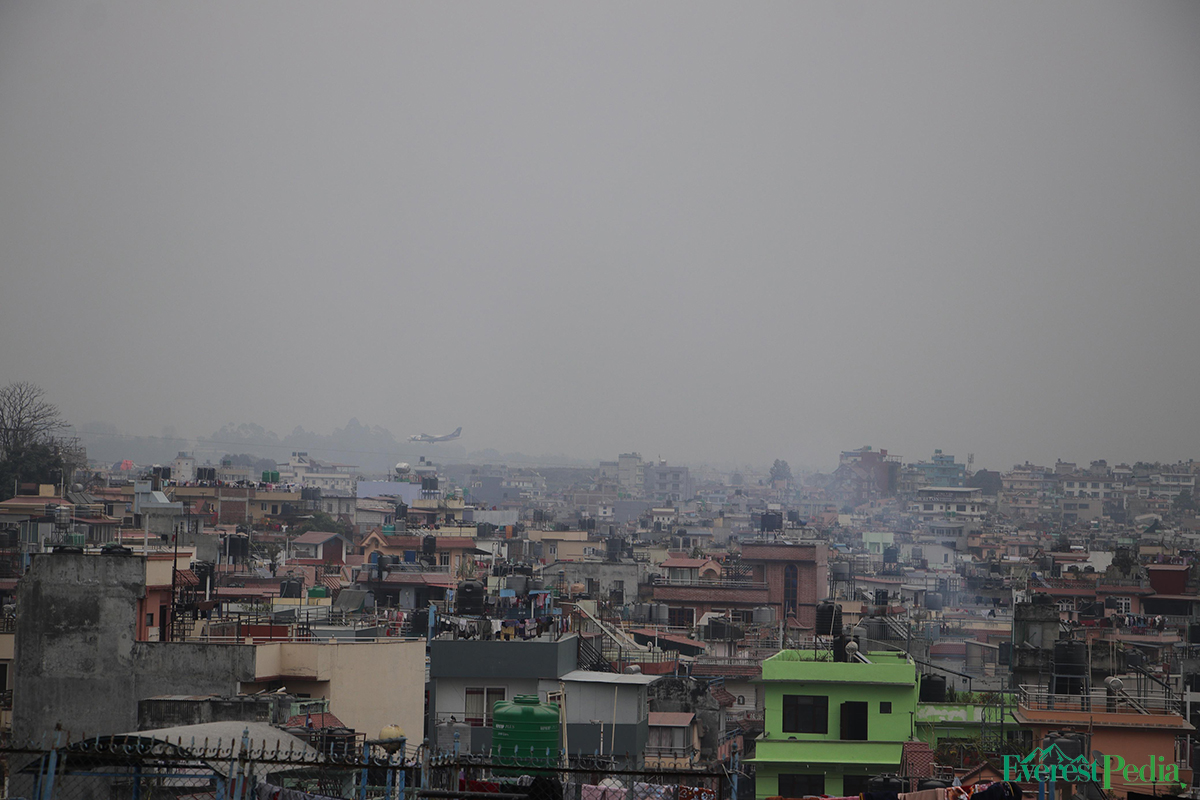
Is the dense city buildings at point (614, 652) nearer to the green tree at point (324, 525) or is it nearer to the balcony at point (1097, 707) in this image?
the balcony at point (1097, 707)

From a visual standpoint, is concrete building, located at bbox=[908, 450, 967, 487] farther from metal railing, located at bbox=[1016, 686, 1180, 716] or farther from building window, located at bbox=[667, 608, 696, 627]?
metal railing, located at bbox=[1016, 686, 1180, 716]

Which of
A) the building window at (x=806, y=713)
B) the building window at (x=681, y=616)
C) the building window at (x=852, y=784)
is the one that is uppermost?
the building window at (x=806, y=713)

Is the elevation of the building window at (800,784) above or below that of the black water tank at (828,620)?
below

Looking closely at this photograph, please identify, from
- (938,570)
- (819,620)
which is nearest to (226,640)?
(819,620)

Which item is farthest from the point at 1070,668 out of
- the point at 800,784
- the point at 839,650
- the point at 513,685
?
the point at 513,685

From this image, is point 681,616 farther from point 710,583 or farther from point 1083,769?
point 1083,769

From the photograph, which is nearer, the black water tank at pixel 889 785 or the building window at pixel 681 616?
the black water tank at pixel 889 785

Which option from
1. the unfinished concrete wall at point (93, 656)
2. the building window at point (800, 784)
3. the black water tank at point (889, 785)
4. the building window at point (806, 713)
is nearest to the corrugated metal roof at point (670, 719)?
the building window at point (806, 713)

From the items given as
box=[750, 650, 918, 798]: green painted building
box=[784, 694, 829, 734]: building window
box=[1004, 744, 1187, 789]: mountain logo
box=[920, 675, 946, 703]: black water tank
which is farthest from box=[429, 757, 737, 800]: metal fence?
box=[920, 675, 946, 703]: black water tank
